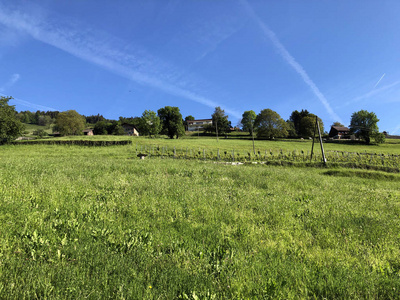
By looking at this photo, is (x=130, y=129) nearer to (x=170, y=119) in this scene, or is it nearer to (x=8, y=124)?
(x=170, y=119)

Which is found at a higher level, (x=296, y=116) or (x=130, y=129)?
(x=296, y=116)

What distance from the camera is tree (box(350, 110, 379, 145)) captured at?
273 feet

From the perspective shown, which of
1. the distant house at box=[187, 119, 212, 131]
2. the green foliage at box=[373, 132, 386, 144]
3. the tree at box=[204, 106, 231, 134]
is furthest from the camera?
the distant house at box=[187, 119, 212, 131]

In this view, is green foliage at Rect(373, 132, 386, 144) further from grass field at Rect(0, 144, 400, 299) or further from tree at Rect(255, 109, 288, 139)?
grass field at Rect(0, 144, 400, 299)

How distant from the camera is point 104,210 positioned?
16.9 ft

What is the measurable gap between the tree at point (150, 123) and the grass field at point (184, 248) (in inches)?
3316

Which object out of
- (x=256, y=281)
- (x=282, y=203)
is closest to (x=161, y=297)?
(x=256, y=281)

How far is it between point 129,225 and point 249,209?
3.79 m

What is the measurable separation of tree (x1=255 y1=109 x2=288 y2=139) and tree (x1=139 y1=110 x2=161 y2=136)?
168 ft

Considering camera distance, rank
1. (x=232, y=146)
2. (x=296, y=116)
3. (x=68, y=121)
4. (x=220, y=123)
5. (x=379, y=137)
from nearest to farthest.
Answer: (x=232, y=146) < (x=379, y=137) < (x=68, y=121) < (x=220, y=123) < (x=296, y=116)

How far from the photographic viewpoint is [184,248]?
369cm

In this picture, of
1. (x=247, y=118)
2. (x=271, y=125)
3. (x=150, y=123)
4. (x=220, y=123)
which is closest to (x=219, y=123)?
(x=220, y=123)

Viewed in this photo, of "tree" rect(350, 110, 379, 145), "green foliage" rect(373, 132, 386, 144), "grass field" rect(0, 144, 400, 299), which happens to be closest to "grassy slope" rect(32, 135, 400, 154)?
"green foliage" rect(373, 132, 386, 144)

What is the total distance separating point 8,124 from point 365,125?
444 ft
